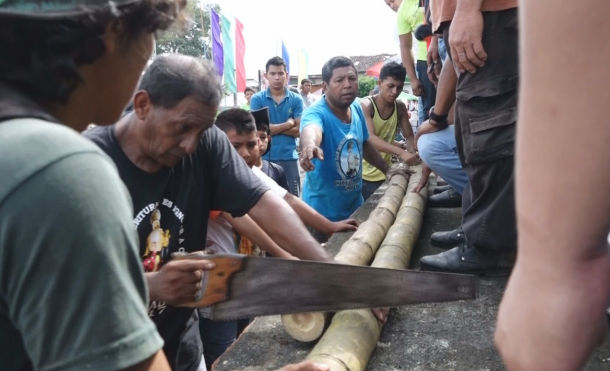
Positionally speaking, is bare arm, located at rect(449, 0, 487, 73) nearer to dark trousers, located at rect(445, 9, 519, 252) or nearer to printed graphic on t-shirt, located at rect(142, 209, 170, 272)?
dark trousers, located at rect(445, 9, 519, 252)

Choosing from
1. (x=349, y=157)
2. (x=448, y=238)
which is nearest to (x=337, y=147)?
(x=349, y=157)

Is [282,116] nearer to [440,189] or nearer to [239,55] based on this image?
[440,189]

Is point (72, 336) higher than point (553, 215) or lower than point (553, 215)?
lower


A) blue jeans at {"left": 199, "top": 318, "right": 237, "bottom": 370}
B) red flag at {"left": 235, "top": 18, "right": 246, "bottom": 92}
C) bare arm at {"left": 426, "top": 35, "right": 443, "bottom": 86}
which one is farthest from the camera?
red flag at {"left": 235, "top": 18, "right": 246, "bottom": 92}

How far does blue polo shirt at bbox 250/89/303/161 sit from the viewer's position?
332 inches

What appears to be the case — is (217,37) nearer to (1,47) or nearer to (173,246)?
(173,246)

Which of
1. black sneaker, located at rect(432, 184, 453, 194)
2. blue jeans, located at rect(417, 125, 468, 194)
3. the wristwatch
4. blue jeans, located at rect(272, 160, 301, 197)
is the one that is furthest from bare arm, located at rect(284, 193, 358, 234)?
blue jeans, located at rect(272, 160, 301, 197)

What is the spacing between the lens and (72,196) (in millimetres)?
1022

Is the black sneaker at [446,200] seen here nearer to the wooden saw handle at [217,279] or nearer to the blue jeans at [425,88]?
the blue jeans at [425,88]

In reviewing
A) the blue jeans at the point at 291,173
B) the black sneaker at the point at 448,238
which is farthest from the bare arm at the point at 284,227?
the blue jeans at the point at 291,173

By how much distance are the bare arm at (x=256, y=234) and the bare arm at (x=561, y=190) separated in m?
2.73

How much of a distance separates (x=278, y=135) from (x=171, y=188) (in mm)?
5713

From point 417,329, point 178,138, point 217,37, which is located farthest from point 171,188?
point 217,37

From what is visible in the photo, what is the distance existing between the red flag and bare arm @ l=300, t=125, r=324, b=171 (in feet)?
39.3
